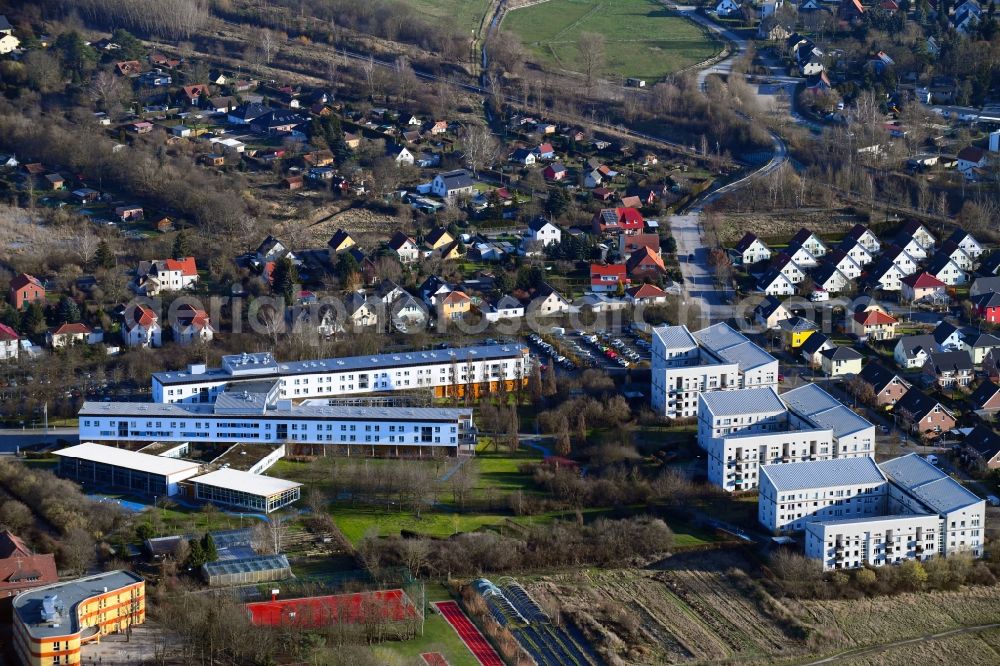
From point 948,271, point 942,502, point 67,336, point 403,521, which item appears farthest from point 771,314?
point 67,336

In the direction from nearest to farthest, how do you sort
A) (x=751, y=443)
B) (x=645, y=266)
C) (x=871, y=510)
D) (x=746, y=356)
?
1. (x=871, y=510)
2. (x=751, y=443)
3. (x=746, y=356)
4. (x=645, y=266)

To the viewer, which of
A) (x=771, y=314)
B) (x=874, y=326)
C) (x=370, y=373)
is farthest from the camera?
(x=771, y=314)

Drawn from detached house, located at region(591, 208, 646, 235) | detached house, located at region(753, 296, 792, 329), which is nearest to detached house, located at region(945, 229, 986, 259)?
detached house, located at region(753, 296, 792, 329)

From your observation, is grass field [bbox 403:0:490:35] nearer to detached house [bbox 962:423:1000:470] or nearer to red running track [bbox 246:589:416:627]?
detached house [bbox 962:423:1000:470]

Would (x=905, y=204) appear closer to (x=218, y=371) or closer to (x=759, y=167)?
(x=759, y=167)

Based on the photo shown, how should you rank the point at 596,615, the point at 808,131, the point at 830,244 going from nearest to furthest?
the point at 596,615 → the point at 830,244 → the point at 808,131

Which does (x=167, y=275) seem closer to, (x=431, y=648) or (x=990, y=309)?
(x=431, y=648)

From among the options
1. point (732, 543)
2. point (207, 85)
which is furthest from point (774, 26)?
point (732, 543)
